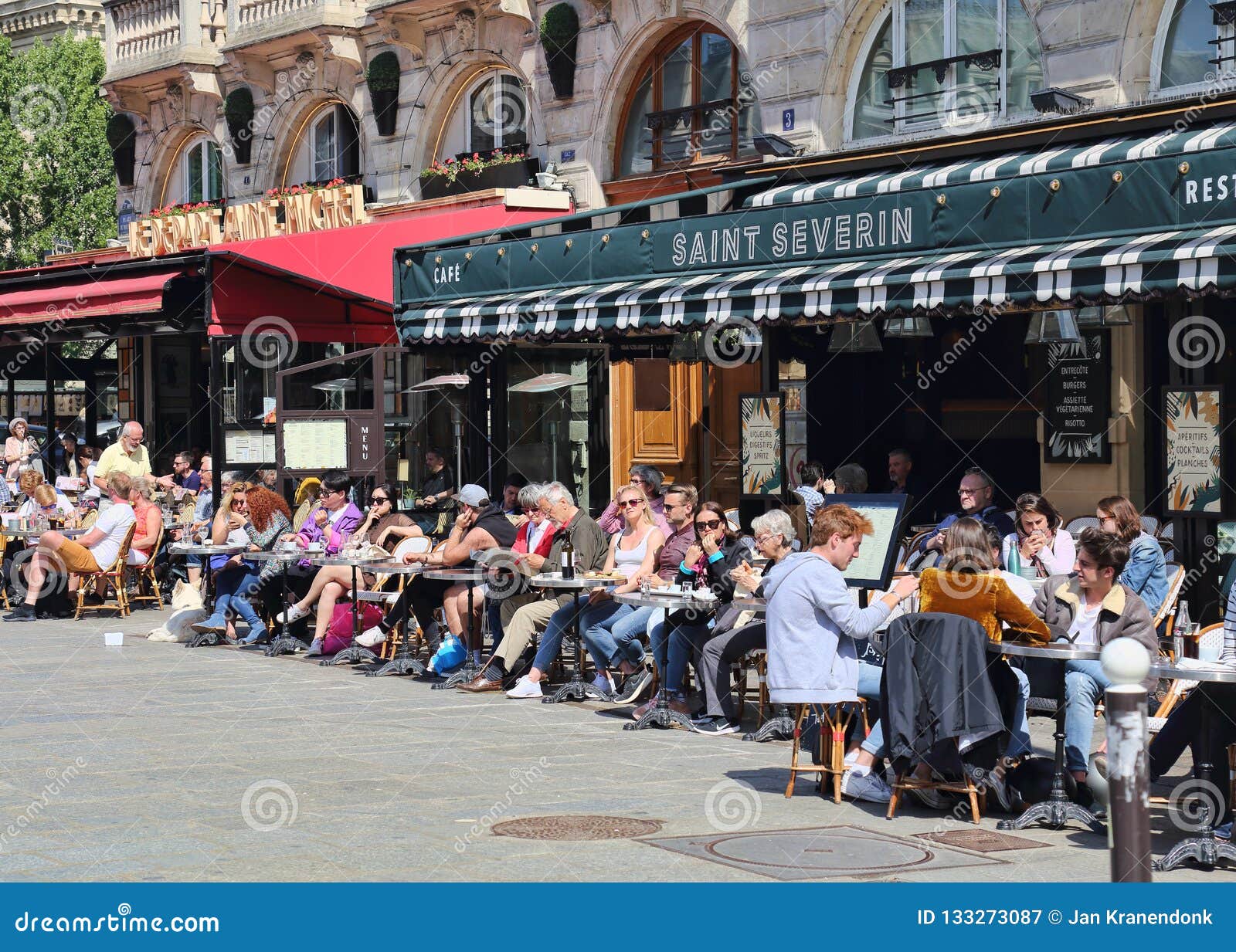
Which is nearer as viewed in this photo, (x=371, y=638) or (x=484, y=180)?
(x=371, y=638)

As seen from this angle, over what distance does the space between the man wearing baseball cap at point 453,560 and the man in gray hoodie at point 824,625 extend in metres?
4.43

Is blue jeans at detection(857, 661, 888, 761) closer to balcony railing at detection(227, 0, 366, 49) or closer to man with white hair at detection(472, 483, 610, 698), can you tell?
man with white hair at detection(472, 483, 610, 698)

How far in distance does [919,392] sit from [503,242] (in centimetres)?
Result: 410

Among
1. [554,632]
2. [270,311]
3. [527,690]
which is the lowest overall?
[527,690]

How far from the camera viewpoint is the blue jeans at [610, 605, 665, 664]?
11758 mm

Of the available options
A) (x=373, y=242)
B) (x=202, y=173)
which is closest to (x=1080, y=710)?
(x=373, y=242)

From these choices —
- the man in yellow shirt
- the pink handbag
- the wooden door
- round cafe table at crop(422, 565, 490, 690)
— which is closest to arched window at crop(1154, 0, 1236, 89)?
the wooden door

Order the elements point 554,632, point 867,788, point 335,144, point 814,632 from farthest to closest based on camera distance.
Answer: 1. point 335,144
2. point 554,632
3. point 814,632
4. point 867,788

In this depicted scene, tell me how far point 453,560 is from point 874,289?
→ 140 inches

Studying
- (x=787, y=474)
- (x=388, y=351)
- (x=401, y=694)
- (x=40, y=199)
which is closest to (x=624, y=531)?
(x=401, y=694)

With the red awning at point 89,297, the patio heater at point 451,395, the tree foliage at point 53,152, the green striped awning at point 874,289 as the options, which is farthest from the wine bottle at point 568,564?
the tree foliage at point 53,152

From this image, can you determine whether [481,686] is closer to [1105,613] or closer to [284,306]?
[1105,613]

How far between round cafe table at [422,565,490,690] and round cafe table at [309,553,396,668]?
67 centimetres

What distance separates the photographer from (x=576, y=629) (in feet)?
39.8
